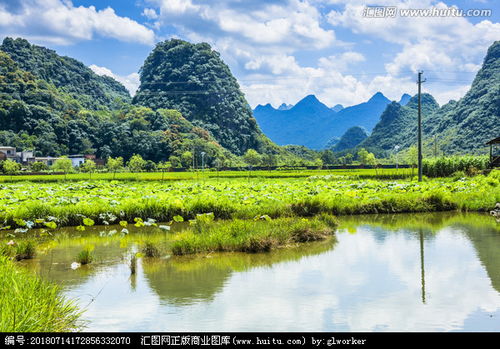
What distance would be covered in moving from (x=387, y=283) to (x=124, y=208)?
971 cm

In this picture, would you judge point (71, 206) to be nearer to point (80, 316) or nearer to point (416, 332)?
point (80, 316)

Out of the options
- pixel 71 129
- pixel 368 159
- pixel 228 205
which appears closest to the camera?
pixel 228 205

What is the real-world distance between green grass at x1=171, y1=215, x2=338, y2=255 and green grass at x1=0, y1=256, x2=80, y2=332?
4.19 m

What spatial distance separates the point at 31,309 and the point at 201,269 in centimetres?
431

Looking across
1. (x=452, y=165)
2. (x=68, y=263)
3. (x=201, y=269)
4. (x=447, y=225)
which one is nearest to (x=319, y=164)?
(x=452, y=165)

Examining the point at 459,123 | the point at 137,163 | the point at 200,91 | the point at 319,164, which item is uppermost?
the point at 200,91

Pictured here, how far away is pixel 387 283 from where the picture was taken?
8109 mm

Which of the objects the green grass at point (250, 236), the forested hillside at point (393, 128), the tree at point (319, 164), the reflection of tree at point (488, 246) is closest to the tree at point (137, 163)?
the tree at point (319, 164)

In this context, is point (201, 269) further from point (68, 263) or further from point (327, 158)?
point (327, 158)

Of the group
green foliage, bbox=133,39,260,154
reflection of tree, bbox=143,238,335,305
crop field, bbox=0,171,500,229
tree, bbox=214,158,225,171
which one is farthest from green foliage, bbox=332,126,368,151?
reflection of tree, bbox=143,238,335,305

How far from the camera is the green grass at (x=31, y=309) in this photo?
5016 mm

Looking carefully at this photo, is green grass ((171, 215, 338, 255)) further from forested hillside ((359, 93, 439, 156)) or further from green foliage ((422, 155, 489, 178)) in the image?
forested hillside ((359, 93, 439, 156))

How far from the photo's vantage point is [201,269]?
30.5ft
